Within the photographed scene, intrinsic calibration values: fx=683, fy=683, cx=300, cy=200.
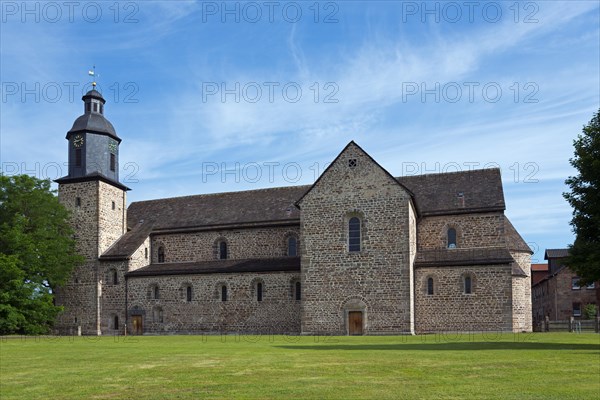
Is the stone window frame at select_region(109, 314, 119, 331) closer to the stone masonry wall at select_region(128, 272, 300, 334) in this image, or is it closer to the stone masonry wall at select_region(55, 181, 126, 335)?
the stone masonry wall at select_region(55, 181, 126, 335)

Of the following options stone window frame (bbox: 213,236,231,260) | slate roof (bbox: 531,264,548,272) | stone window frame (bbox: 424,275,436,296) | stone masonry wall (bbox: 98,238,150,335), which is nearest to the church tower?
stone masonry wall (bbox: 98,238,150,335)

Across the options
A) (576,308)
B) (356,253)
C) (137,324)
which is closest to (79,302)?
(137,324)

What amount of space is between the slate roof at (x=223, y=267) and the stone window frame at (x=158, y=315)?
245 cm

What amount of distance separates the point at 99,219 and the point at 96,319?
23.6ft

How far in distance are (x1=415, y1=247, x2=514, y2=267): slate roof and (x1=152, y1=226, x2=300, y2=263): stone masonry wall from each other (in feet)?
30.1

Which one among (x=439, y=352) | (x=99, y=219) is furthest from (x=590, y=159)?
→ (x=99, y=219)

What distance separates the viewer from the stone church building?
133 feet

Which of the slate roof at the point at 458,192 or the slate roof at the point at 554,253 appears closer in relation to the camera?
the slate roof at the point at 458,192

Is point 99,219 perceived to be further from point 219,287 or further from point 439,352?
point 439,352

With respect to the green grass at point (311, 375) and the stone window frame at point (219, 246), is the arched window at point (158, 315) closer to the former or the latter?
the stone window frame at point (219, 246)

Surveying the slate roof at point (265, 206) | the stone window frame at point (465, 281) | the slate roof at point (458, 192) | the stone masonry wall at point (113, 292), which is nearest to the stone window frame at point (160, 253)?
the slate roof at point (265, 206)

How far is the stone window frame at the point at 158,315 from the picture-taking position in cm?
4750

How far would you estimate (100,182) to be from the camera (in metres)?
50.0

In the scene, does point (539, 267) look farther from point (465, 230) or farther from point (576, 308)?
point (465, 230)
